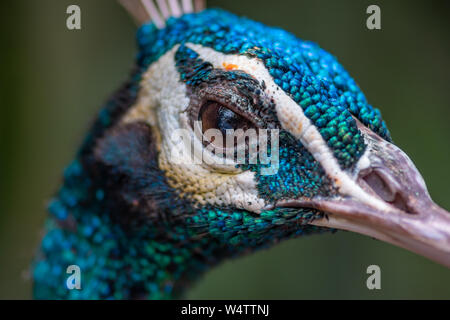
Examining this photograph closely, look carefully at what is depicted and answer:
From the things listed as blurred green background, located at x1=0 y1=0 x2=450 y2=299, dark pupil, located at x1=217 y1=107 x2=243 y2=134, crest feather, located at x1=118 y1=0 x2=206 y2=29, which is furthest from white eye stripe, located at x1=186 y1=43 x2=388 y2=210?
blurred green background, located at x1=0 y1=0 x2=450 y2=299

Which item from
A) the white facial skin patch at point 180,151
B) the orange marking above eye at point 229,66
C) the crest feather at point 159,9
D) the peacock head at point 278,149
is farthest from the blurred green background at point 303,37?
the orange marking above eye at point 229,66

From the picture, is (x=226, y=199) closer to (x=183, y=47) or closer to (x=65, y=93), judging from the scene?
(x=183, y=47)

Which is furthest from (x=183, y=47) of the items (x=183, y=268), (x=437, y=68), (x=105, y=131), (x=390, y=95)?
(x=437, y=68)

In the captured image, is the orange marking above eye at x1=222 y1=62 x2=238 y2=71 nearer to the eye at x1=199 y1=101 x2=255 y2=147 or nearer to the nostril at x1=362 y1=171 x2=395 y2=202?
the eye at x1=199 y1=101 x2=255 y2=147

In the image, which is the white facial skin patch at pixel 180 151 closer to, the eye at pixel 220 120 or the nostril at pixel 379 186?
the eye at pixel 220 120

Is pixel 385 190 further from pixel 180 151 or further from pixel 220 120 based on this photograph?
pixel 180 151

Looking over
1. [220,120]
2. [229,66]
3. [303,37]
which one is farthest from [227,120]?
[303,37]
